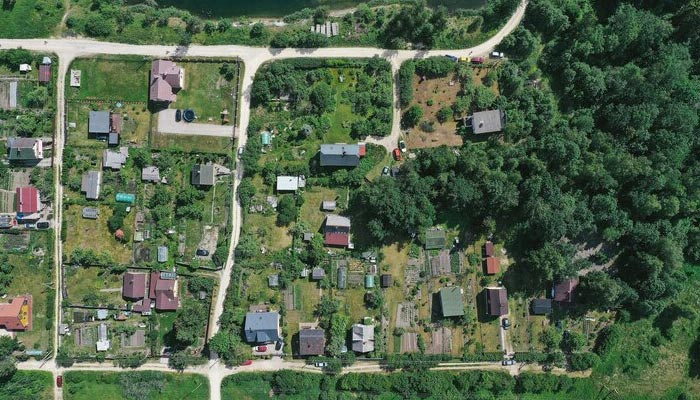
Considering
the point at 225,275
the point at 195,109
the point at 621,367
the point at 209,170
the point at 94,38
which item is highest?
the point at 94,38

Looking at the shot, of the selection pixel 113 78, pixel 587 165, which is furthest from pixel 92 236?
pixel 587 165

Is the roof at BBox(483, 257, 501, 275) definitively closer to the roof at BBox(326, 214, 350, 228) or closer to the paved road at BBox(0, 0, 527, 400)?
the paved road at BBox(0, 0, 527, 400)

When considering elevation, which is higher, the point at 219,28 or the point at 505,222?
the point at 219,28

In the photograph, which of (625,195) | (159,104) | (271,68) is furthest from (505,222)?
(159,104)

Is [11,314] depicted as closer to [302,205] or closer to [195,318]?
[195,318]

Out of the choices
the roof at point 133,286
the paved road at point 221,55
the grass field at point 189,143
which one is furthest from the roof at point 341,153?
the roof at point 133,286

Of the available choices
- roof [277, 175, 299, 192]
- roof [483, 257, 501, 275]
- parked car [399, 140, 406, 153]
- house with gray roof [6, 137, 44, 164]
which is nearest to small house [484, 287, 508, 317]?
roof [483, 257, 501, 275]
